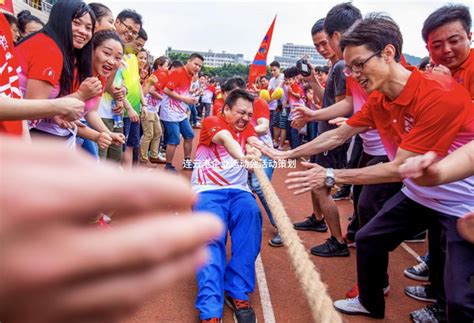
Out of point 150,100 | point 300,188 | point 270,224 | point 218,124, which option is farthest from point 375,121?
point 150,100

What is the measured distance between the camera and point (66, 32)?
2.49 m

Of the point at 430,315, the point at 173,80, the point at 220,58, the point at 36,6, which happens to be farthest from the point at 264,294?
the point at 220,58

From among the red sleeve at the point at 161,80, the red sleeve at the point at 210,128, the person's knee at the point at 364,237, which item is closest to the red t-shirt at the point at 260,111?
the red sleeve at the point at 210,128

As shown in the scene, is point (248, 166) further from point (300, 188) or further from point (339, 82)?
point (339, 82)

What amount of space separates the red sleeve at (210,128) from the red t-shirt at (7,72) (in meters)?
1.77

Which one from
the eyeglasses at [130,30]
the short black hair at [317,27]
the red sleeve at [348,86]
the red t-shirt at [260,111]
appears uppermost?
the short black hair at [317,27]

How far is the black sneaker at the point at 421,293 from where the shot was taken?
3283 millimetres

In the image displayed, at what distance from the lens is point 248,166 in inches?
125

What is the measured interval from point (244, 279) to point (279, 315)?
16.6 inches

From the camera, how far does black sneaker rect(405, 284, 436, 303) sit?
3283 millimetres

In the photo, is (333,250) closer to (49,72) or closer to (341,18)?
(341,18)

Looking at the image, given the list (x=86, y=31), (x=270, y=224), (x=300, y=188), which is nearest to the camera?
(x=300, y=188)

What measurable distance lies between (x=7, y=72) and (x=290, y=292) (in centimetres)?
276

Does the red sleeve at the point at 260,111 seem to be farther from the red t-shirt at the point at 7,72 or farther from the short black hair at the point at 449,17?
the red t-shirt at the point at 7,72
